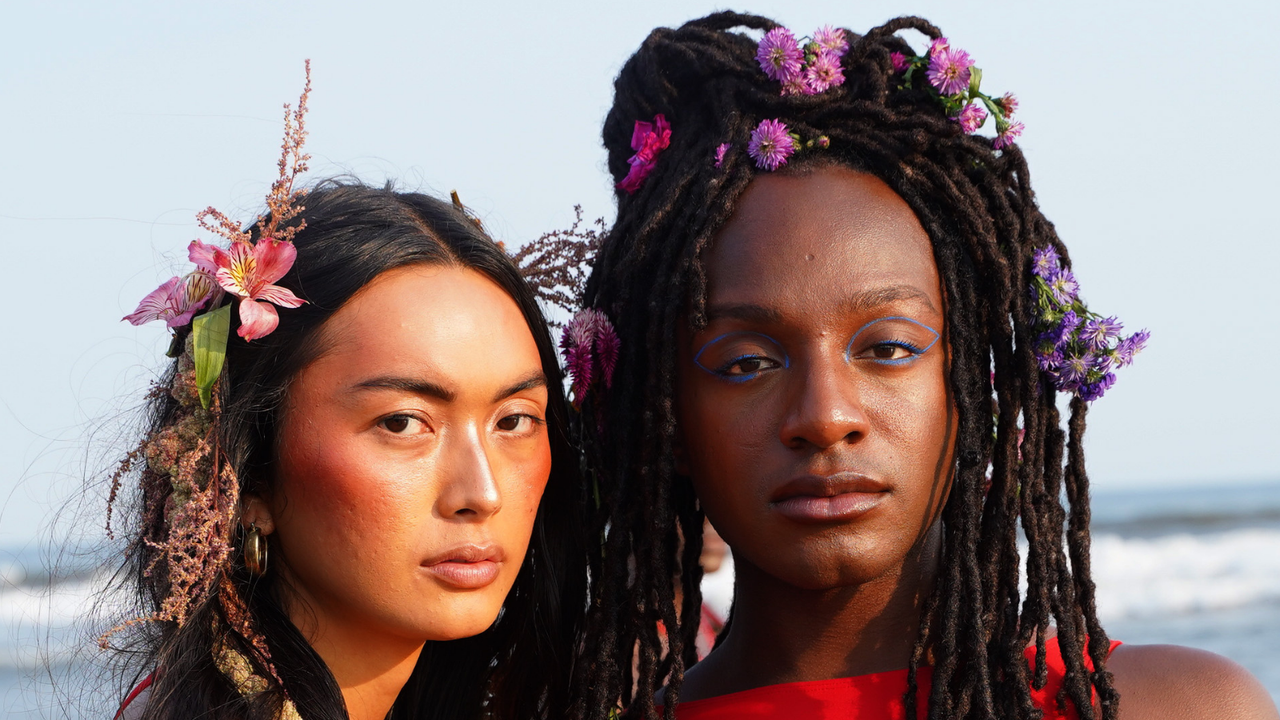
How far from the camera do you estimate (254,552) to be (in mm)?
3008

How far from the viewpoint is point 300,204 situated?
3.28 meters

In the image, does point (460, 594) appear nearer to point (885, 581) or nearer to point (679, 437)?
point (679, 437)

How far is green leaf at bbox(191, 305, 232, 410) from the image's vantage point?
301 centimetres

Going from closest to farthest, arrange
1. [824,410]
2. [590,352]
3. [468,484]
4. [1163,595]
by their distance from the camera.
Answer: [824,410]
[468,484]
[590,352]
[1163,595]

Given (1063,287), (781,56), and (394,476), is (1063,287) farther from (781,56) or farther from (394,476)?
(394,476)

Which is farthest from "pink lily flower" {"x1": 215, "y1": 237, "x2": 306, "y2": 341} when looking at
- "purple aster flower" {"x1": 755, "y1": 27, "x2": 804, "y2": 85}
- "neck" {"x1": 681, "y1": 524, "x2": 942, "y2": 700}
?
"neck" {"x1": 681, "y1": 524, "x2": 942, "y2": 700}

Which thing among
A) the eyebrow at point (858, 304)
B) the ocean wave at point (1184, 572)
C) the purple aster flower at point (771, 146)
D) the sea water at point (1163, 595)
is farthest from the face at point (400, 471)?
the ocean wave at point (1184, 572)

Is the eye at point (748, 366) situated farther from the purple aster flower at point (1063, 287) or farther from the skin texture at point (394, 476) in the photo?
the purple aster flower at point (1063, 287)

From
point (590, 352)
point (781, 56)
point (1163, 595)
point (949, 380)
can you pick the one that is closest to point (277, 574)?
point (590, 352)

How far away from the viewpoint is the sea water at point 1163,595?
35.1ft

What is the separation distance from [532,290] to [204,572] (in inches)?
47.3

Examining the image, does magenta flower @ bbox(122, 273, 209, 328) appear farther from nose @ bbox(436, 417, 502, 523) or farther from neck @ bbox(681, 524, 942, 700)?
neck @ bbox(681, 524, 942, 700)

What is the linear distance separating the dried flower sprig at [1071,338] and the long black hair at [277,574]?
1305mm

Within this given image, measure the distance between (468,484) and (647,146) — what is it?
3.55 feet
